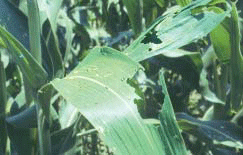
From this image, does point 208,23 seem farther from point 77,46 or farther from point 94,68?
point 77,46

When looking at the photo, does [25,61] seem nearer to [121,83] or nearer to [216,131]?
[121,83]

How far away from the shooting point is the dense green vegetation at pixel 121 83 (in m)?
0.53

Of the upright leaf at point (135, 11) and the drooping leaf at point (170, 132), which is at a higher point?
the upright leaf at point (135, 11)

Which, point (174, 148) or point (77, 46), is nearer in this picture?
point (174, 148)

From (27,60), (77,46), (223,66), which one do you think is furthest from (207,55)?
(77,46)

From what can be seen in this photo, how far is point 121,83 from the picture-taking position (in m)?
0.57

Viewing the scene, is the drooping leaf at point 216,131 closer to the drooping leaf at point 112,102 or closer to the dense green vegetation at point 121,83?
the dense green vegetation at point 121,83

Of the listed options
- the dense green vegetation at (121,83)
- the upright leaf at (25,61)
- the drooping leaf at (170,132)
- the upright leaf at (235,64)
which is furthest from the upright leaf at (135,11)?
the drooping leaf at (170,132)

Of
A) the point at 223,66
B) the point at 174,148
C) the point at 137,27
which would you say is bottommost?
the point at 174,148

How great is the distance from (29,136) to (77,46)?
1.10m

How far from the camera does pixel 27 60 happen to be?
0.68 meters

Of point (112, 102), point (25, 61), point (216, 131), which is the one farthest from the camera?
point (216, 131)

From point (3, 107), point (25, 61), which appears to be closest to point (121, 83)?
point (25, 61)

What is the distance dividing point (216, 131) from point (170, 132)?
1.80ft
